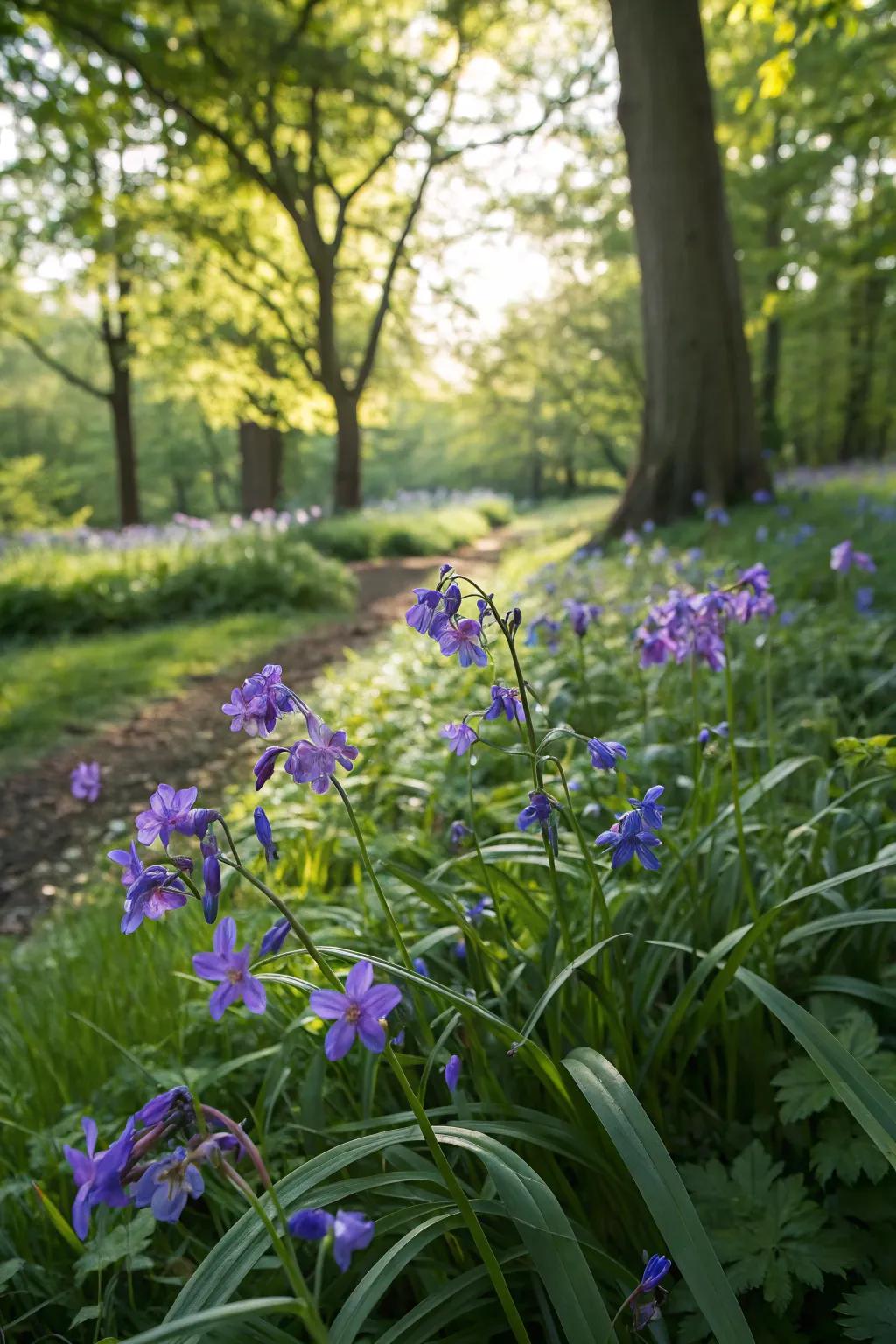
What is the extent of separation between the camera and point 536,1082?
156 centimetres

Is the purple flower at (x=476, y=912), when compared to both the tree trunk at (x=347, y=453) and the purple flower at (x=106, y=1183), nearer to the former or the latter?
the purple flower at (x=106, y=1183)

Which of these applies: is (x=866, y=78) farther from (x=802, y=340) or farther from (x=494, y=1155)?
(x=802, y=340)

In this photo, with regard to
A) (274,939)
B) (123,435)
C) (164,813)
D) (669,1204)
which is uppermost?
(123,435)

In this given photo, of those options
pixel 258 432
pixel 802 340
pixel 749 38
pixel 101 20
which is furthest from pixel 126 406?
pixel 802 340

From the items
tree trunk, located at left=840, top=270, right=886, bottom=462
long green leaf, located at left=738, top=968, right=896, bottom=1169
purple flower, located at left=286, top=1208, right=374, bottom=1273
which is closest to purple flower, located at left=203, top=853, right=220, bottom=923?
purple flower, located at left=286, top=1208, right=374, bottom=1273

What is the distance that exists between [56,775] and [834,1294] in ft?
Answer: 15.1

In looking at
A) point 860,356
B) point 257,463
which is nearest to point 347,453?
point 257,463

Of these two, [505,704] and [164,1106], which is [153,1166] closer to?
[164,1106]

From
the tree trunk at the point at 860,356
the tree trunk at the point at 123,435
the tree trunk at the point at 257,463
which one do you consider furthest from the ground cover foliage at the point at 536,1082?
the tree trunk at the point at 860,356

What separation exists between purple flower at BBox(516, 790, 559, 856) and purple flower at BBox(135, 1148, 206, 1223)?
23.5 inches

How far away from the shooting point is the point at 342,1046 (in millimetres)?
736

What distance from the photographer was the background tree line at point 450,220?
7.65m

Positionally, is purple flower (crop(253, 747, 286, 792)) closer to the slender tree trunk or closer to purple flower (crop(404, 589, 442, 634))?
purple flower (crop(404, 589, 442, 634))

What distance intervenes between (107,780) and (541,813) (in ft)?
13.8
